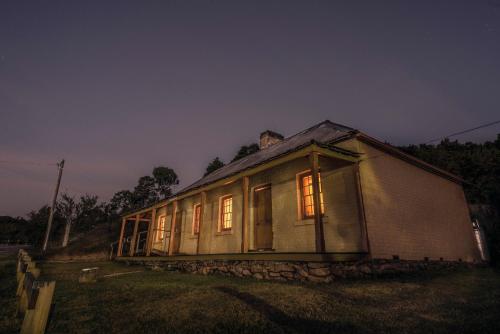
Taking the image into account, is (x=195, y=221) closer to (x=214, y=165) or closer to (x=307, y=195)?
(x=307, y=195)

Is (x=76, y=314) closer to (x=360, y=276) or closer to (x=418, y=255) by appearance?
(x=360, y=276)

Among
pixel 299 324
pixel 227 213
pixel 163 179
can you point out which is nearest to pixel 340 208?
pixel 299 324

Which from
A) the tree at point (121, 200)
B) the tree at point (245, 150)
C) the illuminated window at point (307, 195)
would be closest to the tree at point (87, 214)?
the tree at point (121, 200)

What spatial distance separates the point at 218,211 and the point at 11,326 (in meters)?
8.40

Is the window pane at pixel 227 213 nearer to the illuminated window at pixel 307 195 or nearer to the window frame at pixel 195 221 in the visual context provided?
the window frame at pixel 195 221

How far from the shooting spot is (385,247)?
715cm

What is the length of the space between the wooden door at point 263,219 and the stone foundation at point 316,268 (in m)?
1.47

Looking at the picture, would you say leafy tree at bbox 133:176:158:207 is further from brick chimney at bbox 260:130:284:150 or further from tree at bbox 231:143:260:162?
brick chimney at bbox 260:130:284:150

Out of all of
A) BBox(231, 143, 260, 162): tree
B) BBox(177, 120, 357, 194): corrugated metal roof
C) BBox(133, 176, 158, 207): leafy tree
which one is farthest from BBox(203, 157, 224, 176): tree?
BBox(177, 120, 357, 194): corrugated metal roof

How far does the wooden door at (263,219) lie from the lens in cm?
926

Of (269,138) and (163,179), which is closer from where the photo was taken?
(269,138)

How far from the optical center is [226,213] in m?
11.4

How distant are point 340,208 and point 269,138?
8.32 metres

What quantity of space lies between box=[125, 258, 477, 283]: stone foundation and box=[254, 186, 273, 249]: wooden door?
4.81ft
